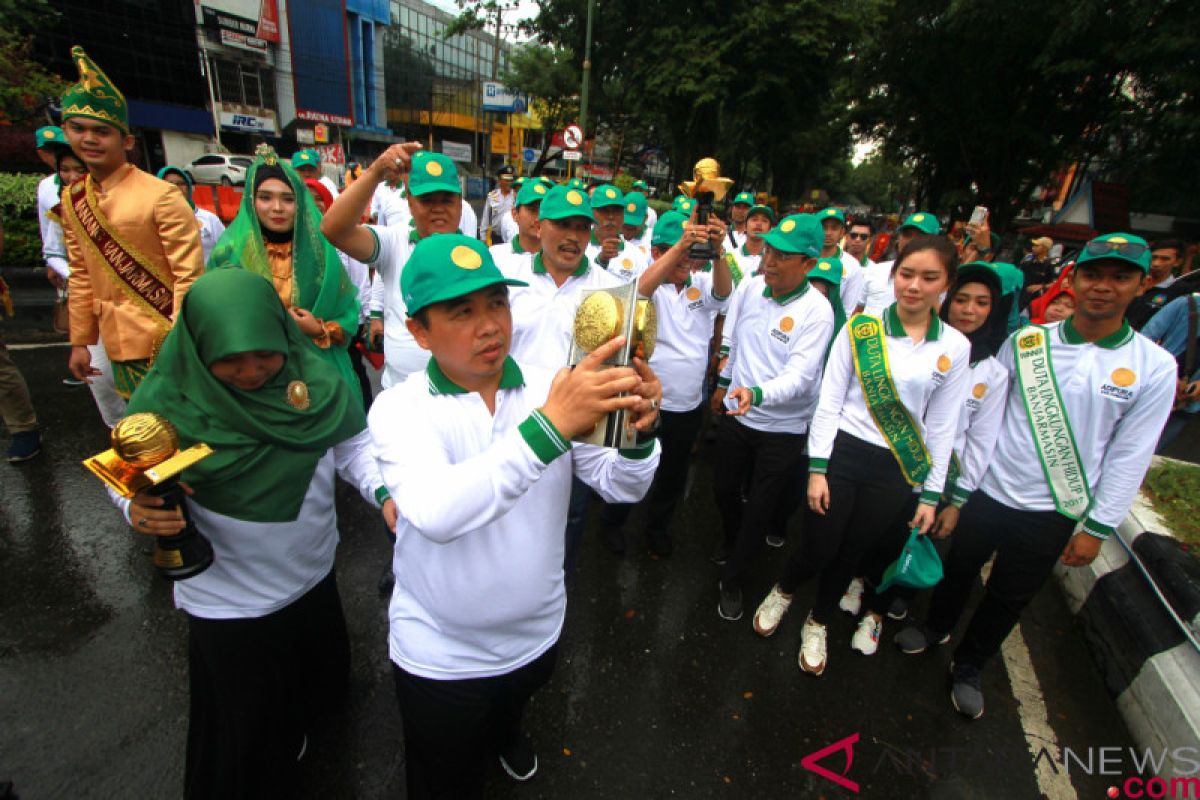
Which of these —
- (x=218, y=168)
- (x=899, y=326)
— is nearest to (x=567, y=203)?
(x=899, y=326)

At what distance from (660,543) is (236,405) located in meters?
2.94

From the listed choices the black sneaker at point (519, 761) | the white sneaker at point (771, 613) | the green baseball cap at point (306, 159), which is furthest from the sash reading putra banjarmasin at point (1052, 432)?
the green baseball cap at point (306, 159)

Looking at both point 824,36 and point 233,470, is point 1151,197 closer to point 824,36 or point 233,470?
point 824,36

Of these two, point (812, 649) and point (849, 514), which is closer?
point (849, 514)

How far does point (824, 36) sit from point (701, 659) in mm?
21987

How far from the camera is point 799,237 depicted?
310 centimetres

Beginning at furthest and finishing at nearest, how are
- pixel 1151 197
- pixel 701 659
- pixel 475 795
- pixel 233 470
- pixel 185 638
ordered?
pixel 1151 197, pixel 701 659, pixel 185 638, pixel 475 795, pixel 233 470

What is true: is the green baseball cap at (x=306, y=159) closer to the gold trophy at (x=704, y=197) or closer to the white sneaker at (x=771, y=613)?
the gold trophy at (x=704, y=197)

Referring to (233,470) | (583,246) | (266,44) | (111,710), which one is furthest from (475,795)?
(266,44)

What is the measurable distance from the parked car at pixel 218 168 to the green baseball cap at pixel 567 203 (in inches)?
940

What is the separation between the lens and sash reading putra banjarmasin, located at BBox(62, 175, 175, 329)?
3.07 metres

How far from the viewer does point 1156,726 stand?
2621 mm

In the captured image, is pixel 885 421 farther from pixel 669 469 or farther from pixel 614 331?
pixel 614 331

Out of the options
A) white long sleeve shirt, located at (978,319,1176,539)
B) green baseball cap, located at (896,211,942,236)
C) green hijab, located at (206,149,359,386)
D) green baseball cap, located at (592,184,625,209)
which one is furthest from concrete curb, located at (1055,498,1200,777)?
green hijab, located at (206,149,359,386)
